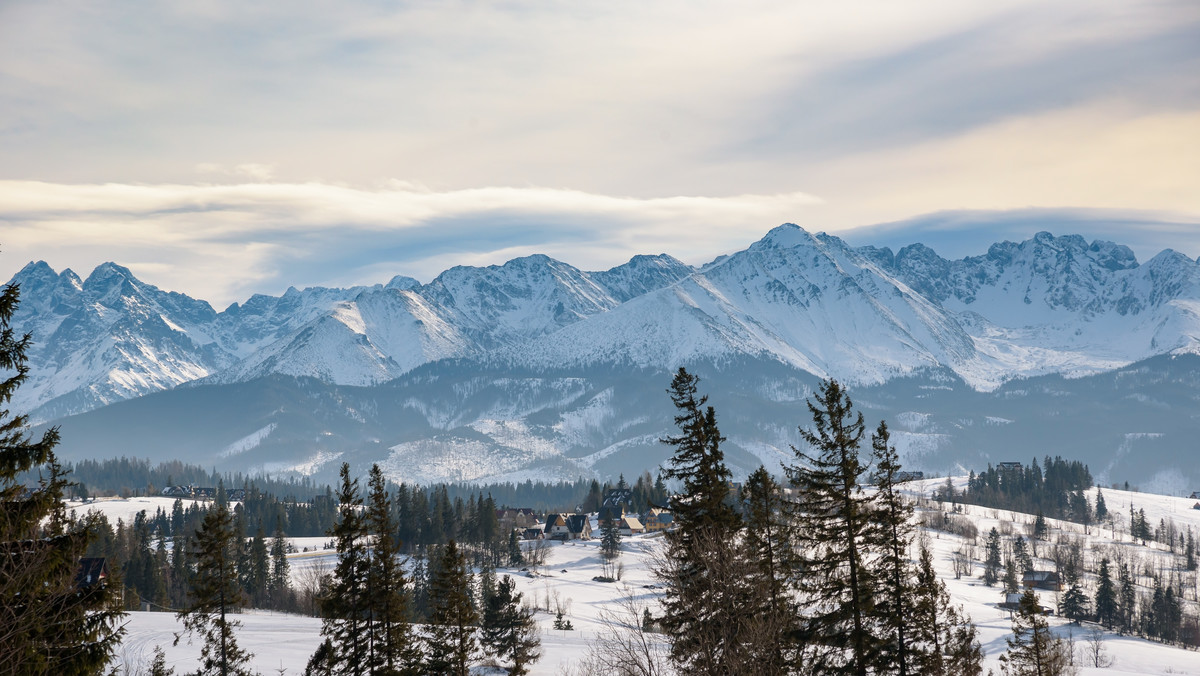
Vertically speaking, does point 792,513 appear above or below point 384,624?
above

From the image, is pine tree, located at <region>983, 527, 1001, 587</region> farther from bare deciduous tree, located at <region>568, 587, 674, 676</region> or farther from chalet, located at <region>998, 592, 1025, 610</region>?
bare deciduous tree, located at <region>568, 587, 674, 676</region>

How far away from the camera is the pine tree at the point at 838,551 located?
A: 109 feet

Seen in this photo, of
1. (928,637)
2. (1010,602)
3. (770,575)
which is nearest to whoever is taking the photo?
(770,575)

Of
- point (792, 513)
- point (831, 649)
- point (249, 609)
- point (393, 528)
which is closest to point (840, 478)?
point (792, 513)

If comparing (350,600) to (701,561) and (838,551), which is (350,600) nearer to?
(701,561)

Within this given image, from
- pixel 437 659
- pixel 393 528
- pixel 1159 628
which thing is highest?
pixel 393 528

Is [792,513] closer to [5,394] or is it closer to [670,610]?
[670,610]

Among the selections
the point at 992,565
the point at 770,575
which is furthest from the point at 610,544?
the point at 770,575

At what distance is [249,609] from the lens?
117 metres

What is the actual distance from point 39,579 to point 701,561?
1888cm

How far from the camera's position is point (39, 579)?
19.0m

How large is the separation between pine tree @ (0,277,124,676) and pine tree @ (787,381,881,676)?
2146 centimetres

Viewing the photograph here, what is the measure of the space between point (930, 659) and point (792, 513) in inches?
307

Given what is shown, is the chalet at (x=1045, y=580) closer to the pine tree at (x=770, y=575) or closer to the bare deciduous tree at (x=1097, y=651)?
the bare deciduous tree at (x=1097, y=651)
